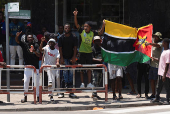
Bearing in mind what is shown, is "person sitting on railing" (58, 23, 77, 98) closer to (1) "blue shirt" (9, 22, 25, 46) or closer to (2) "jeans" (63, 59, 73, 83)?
(2) "jeans" (63, 59, 73, 83)

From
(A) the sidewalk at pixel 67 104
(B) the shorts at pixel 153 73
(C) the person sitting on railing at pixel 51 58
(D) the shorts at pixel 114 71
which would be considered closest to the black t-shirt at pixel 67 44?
(C) the person sitting on railing at pixel 51 58

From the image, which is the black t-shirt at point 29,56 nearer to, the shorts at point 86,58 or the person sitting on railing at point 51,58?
the person sitting on railing at point 51,58

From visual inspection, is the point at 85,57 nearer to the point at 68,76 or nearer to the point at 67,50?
the point at 67,50

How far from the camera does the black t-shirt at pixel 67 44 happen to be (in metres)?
11.3

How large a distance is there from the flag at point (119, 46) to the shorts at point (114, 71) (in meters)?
0.13

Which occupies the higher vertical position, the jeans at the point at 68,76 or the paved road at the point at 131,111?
the jeans at the point at 68,76

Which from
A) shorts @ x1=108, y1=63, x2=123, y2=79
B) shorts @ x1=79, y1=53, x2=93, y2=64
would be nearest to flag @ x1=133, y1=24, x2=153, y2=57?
shorts @ x1=108, y1=63, x2=123, y2=79

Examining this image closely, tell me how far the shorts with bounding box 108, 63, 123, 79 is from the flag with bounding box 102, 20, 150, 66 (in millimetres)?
134

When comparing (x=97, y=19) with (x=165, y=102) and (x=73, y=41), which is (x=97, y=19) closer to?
(x=73, y=41)

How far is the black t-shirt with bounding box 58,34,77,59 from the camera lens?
11.3m

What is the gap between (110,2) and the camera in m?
16.3

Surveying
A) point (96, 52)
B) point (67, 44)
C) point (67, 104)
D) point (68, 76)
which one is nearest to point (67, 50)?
point (67, 44)

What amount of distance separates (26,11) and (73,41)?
388 cm

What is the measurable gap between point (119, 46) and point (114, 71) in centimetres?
80
